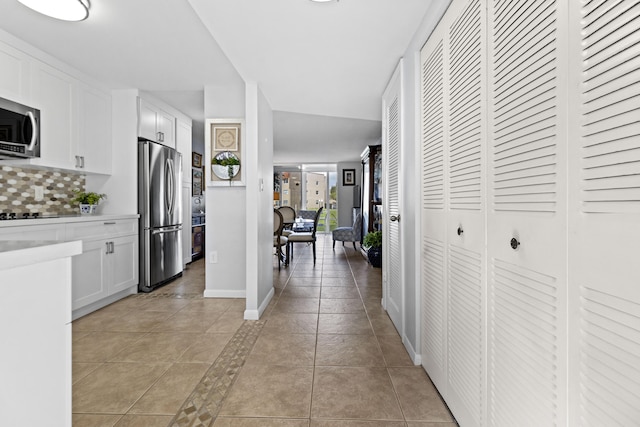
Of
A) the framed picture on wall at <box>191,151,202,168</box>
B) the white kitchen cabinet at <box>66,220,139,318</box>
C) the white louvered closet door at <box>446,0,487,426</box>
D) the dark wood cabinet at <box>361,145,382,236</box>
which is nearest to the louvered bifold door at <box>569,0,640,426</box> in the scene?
the white louvered closet door at <box>446,0,487,426</box>

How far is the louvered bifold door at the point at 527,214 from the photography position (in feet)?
2.73

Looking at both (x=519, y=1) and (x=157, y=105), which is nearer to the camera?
(x=519, y=1)

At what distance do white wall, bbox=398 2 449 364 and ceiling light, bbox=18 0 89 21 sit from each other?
2.11m

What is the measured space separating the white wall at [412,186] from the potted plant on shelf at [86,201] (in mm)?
3228

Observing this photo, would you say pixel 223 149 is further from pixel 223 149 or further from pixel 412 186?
pixel 412 186

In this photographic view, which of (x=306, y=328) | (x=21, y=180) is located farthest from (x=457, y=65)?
(x=21, y=180)

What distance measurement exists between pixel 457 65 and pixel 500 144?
1.89 ft

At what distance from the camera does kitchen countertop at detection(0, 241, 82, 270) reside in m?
0.67

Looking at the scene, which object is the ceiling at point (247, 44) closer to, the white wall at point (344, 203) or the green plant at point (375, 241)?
the green plant at point (375, 241)

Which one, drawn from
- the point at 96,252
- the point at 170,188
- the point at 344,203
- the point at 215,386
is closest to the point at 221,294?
the point at 96,252

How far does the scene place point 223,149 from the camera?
140 inches

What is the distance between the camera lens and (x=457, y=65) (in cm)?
149

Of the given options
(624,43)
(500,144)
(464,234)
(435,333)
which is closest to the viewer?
(624,43)

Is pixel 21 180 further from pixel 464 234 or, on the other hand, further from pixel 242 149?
pixel 464 234
